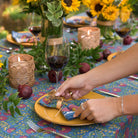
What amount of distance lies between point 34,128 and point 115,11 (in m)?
1.13

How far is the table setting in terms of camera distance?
34.4 inches

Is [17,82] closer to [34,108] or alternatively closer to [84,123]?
[34,108]

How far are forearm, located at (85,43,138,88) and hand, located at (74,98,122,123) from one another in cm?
19

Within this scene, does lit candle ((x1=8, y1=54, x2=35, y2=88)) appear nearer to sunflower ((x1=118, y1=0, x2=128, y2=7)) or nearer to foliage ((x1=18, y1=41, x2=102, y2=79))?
foliage ((x1=18, y1=41, x2=102, y2=79))

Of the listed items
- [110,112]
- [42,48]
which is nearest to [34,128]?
[110,112]

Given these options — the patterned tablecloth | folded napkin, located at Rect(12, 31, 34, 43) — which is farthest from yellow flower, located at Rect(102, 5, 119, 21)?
the patterned tablecloth

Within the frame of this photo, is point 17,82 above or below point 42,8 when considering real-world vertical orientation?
below

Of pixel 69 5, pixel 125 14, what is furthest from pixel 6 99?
pixel 125 14

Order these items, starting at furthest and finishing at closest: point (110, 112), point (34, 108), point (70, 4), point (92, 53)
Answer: point (92, 53) → point (70, 4) → point (34, 108) → point (110, 112)

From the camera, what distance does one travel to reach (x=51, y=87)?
3.99 feet

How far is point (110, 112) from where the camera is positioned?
85 cm

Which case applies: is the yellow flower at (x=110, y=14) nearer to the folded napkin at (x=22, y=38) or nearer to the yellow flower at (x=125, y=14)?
the yellow flower at (x=125, y=14)

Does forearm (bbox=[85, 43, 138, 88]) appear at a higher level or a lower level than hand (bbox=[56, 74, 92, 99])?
higher

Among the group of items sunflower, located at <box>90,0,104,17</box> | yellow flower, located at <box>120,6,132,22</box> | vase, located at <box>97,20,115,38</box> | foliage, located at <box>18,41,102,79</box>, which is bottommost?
foliage, located at <box>18,41,102,79</box>
